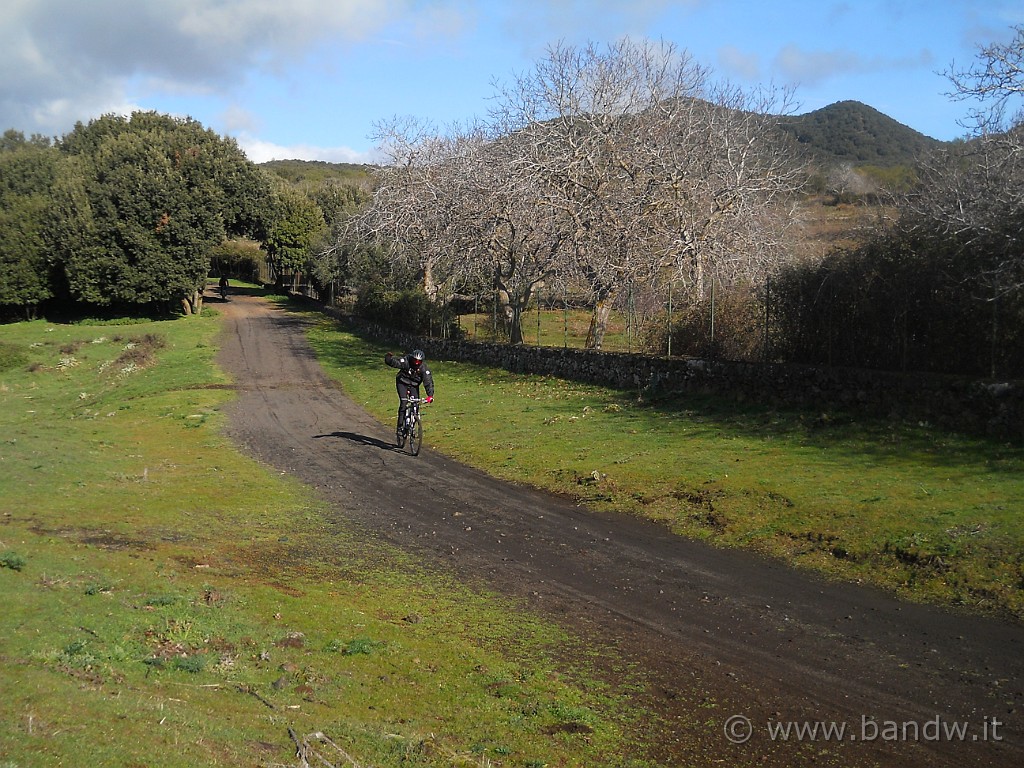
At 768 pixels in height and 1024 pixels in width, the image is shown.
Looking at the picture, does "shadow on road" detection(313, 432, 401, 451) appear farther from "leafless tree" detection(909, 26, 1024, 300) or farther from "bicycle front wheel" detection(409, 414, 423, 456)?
"leafless tree" detection(909, 26, 1024, 300)

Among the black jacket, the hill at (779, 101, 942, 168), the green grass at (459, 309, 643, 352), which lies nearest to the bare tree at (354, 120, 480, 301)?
the green grass at (459, 309, 643, 352)

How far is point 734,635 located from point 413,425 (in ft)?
36.8

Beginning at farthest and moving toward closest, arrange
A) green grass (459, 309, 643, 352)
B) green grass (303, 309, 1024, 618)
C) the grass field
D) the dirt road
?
green grass (459, 309, 643, 352)
green grass (303, 309, 1024, 618)
the dirt road
the grass field

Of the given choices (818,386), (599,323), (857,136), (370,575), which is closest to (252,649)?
(370,575)

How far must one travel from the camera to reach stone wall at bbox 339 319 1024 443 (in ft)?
46.2

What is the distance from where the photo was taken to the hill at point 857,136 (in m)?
104

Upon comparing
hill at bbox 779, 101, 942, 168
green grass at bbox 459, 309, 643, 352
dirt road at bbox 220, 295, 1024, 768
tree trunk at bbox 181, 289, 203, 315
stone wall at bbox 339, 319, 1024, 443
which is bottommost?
dirt road at bbox 220, 295, 1024, 768

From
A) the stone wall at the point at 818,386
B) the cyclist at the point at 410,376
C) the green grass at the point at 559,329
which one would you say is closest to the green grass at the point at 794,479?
the stone wall at the point at 818,386

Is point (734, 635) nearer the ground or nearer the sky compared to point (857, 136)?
nearer the ground

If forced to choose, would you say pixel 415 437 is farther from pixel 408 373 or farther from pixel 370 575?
pixel 370 575

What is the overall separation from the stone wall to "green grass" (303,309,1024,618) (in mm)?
437

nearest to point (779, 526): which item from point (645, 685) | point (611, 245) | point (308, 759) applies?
point (645, 685)

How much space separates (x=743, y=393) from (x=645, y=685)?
13393 mm

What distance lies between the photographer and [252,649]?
22.9 ft
